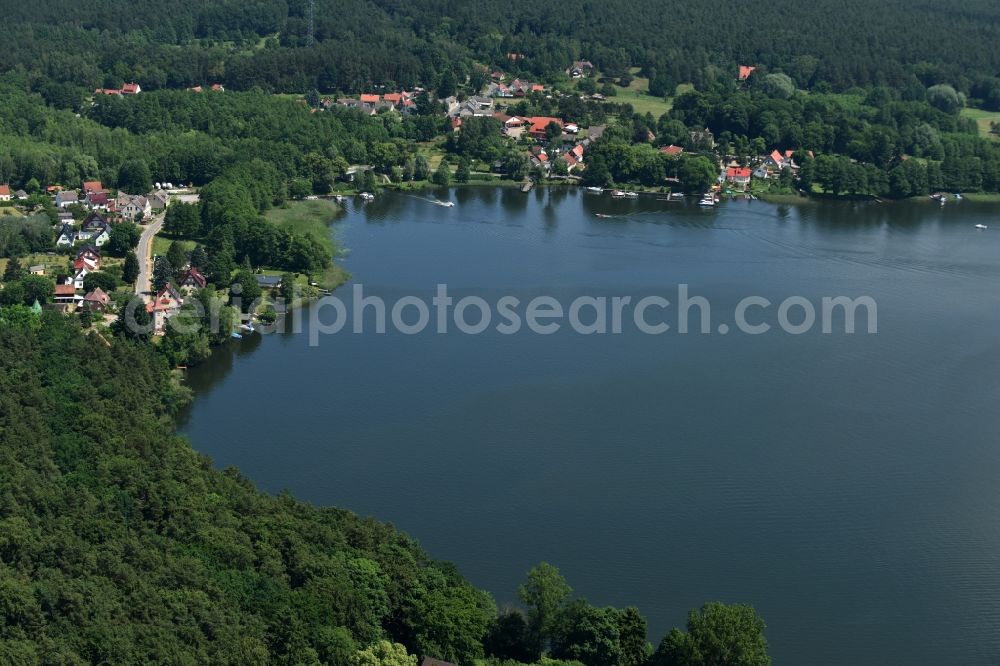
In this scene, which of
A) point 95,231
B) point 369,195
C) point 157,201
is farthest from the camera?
point 369,195

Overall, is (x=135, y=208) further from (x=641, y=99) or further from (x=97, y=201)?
(x=641, y=99)

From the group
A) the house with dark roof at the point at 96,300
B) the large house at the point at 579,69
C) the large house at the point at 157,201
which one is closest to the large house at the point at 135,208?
the large house at the point at 157,201

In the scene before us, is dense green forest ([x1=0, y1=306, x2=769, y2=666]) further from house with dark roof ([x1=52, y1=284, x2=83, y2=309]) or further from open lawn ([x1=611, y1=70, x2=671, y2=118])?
open lawn ([x1=611, y1=70, x2=671, y2=118])

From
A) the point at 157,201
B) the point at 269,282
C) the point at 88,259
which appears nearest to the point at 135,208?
the point at 157,201

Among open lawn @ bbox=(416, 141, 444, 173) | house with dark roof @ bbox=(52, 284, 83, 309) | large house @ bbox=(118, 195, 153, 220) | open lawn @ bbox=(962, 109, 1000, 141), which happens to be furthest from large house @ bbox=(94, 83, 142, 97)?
open lawn @ bbox=(962, 109, 1000, 141)

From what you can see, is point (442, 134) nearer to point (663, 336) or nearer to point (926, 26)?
point (663, 336)

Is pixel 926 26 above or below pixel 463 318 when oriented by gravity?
above

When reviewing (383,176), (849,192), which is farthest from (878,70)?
(383,176)
